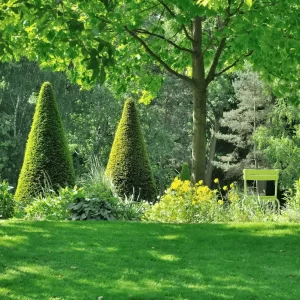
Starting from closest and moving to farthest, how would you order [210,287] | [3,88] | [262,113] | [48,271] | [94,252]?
[210,287] → [48,271] → [94,252] → [3,88] → [262,113]

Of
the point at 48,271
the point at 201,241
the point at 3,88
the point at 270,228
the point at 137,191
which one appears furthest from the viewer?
the point at 3,88

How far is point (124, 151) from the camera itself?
13594mm

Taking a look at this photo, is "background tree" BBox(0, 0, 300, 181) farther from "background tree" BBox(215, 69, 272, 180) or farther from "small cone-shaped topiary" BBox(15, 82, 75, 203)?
"background tree" BBox(215, 69, 272, 180)

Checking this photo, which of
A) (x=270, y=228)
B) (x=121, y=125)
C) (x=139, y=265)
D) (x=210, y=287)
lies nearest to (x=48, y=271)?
(x=139, y=265)

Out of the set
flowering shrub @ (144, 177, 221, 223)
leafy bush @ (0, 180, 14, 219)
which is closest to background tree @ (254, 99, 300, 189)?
flowering shrub @ (144, 177, 221, 223)

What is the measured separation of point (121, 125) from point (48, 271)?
769 centimetres

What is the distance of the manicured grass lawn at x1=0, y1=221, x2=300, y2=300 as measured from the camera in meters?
5.90

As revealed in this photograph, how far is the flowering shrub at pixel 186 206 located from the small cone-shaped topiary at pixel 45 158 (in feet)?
9.81

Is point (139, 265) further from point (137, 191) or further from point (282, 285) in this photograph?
point (137, 191)

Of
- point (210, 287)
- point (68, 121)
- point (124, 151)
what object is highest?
point (68, 121)

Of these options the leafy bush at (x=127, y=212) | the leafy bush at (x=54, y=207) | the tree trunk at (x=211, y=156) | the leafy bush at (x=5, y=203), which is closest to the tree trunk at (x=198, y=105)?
the leafy bush at (x=127, y=212)

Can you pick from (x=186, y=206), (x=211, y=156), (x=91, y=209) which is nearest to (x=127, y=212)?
(x=91, y=209)

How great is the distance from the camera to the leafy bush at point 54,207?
35.7ft

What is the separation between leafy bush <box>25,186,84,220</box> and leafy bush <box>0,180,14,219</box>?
0.33 m
